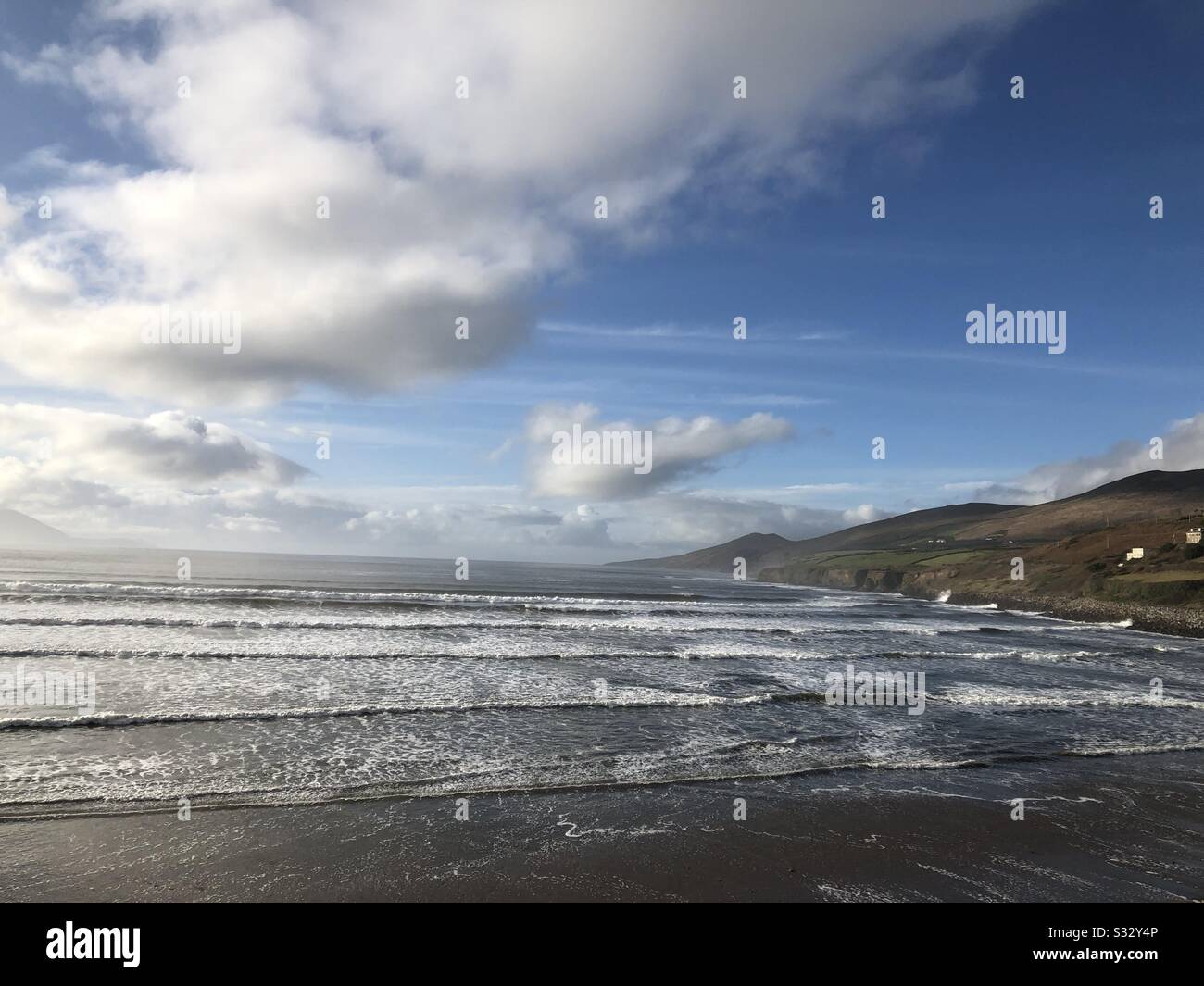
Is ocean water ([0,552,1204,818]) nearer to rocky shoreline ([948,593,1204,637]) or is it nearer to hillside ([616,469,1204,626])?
rocky shoreline ([948,593,1204,637])

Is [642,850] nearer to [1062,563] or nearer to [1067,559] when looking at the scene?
[1062,563]

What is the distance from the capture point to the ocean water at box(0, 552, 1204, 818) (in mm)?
10352

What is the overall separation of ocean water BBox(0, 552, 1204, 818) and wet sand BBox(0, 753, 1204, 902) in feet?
3.42

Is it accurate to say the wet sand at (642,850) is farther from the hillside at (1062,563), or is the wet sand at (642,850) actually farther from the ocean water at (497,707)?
the hillside at (1062,563)

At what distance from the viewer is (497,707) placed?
1532 cm

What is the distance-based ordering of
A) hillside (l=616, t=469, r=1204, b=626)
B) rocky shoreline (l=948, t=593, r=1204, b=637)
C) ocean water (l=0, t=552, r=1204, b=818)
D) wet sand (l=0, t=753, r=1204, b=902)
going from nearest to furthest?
wet sand (l=0, t=753, r=1204, b=902), ocean water (l=0, t=552, r=1204, b=818), rocky shoreline (l=948, t=593, r=1204, b=637), hillside (l=616, t=469, r=1204, b=626)

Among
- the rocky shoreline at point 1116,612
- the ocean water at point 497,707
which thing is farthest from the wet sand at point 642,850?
the rocky shoreline at point 1116,612

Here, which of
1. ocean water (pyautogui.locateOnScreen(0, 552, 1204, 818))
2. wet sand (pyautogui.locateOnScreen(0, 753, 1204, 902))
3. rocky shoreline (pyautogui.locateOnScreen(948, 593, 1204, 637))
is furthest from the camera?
rocky shoreline (pyautogui.locateOnScreen(948, 593, 1204, 637))

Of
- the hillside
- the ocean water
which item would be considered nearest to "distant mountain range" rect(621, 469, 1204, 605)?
the hillside

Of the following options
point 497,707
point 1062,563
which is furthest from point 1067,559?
point 497,707

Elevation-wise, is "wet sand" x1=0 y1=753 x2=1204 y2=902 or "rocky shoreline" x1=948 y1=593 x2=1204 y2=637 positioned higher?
→ "wet sand" x1=0 y1=753 x2=1204 y2=902

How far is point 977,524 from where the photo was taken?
18875 centimetres
